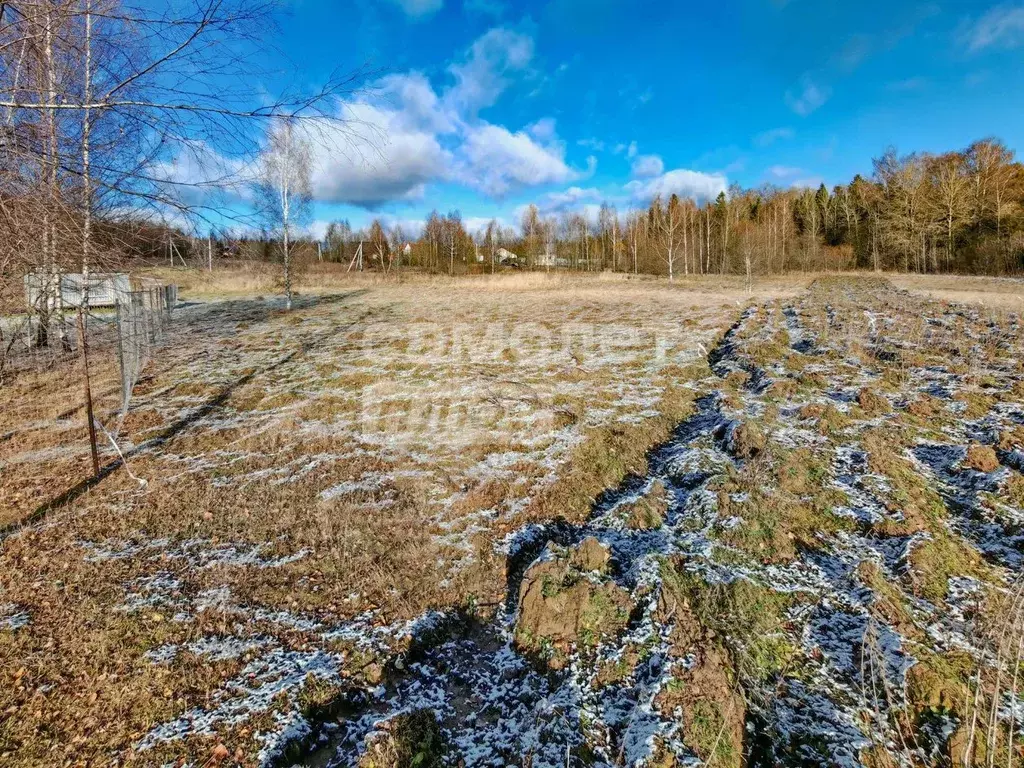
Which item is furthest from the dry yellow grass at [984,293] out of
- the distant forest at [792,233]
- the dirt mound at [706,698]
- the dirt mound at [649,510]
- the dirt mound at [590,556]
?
the dirt mound at [706,698]

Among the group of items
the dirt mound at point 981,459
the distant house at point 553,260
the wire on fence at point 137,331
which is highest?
the distant house at point 553,260

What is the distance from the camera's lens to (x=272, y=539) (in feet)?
15.4

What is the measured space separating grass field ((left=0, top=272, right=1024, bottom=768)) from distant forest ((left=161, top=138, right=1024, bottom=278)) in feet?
63.4

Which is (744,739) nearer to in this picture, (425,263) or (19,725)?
(19,725)

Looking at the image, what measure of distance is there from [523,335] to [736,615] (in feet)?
38.2

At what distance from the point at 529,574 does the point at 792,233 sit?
5324 cm

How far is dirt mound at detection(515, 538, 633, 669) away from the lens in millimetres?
3330

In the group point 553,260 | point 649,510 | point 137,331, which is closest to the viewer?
point 649,510

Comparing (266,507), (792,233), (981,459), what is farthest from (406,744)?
(792,233)

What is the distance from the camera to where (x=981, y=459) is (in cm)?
495

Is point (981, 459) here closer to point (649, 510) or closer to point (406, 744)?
point (649, 510)

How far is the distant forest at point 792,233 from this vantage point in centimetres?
3606

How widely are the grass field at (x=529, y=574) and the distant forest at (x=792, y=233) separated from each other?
19.3 meters

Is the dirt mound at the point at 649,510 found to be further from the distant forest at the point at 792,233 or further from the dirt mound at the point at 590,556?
the distant forest at the point at 792,233
